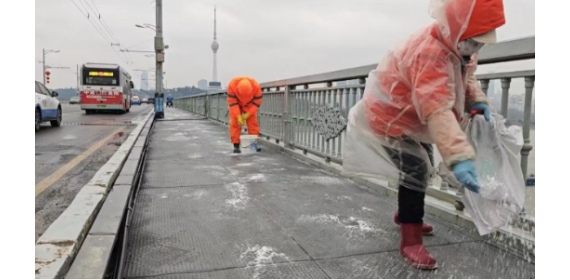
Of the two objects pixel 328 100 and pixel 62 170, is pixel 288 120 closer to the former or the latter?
pixel 328 100

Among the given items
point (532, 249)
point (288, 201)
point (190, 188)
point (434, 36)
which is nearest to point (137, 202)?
point (190, 188)

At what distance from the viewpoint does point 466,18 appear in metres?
1.91

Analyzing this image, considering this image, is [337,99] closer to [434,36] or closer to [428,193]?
[428,193]

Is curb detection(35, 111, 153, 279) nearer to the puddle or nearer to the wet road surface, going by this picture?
the wet road surface

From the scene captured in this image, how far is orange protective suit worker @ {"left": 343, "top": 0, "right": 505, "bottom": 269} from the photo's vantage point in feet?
6.38

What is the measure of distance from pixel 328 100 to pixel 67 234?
3598mm

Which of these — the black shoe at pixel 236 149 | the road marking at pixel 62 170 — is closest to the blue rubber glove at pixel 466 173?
the road marking at pixel 62 170

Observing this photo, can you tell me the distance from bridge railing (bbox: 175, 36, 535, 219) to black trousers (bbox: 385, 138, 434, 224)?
2.47 ft

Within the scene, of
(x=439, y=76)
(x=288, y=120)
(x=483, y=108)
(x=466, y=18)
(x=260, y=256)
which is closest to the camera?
(x=466, y=18)

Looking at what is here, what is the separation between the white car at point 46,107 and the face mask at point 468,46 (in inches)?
454

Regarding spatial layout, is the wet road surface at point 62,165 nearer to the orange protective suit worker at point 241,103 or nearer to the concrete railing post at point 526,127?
the orange protective suit worker at point 241,103

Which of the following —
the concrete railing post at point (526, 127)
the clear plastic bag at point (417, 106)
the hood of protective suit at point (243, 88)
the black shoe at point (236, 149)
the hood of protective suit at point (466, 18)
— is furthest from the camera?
the black shoe at point (236, 149)

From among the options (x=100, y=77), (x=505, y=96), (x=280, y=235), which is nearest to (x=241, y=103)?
(x=280, y=235)

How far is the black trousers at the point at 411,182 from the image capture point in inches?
99.6
